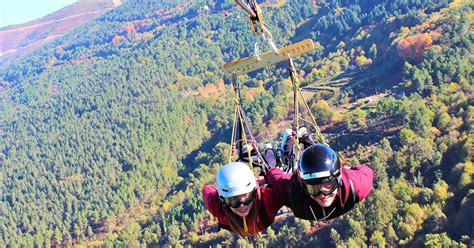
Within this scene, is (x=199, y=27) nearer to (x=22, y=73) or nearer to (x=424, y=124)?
(x=22, y=73)

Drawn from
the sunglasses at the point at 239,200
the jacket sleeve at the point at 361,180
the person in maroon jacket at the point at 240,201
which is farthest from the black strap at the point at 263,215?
the jacket sleeve at the point at 361,180

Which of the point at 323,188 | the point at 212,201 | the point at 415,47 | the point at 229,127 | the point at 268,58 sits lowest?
the point at 229,127

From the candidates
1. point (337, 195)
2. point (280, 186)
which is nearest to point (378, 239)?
point (280, 186)

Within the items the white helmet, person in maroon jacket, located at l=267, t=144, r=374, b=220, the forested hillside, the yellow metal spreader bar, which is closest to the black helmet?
person in maroon jacket, located at l=267, t=144, r=374, b=220

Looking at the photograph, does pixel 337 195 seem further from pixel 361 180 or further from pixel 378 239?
pixel 378 239

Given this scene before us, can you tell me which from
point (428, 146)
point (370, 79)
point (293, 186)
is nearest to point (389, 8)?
point (370, 79)

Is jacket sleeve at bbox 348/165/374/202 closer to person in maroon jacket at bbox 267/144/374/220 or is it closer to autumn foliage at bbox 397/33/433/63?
person in maroon jacket at bbox 267/144/374/220

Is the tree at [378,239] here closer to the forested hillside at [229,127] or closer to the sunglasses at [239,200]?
the forested hillside at [229,127]
